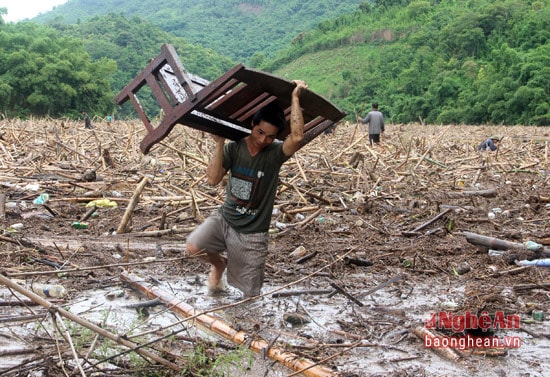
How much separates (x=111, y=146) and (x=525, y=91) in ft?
120

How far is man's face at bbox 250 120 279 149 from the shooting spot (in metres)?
3.79

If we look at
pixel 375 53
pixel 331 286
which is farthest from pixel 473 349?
pixel 375 53

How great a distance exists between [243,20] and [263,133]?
137948mm

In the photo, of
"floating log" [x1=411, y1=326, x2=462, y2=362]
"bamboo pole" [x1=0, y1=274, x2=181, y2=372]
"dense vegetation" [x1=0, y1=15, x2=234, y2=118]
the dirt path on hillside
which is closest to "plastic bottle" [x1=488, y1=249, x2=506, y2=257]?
the dirt path on hillside

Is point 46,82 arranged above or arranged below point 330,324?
below

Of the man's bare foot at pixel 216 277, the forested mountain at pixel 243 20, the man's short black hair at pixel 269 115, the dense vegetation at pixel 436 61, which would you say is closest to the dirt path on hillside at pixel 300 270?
the man's bare foot at pixel 216 277

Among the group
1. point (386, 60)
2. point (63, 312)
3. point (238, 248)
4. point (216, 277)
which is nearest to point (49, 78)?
point (386, 60)

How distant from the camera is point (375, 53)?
3007 inches

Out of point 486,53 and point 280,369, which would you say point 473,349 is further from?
point 486,53

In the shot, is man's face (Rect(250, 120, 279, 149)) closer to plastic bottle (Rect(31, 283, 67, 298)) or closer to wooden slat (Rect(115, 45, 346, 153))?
wooden slat (Rect(115, 45, 346, 153))

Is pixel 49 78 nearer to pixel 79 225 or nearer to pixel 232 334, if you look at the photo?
pixel 79 225

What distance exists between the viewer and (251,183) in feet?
13.1

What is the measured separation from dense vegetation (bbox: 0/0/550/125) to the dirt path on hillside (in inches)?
308

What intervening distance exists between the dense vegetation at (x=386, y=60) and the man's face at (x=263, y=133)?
447 inches
